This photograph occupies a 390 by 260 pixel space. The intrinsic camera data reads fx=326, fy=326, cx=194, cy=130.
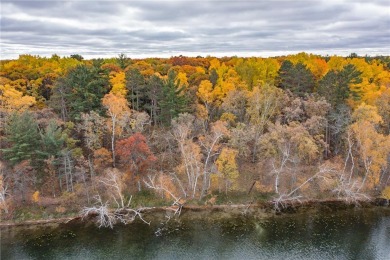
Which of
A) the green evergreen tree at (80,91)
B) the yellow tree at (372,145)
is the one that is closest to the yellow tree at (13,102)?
the green evergreen tree at (80,91)

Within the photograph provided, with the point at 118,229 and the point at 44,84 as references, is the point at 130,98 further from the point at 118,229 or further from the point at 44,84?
the point at 118,229

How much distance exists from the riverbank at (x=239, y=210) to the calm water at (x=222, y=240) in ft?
4.56

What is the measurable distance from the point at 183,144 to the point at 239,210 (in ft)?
35.3

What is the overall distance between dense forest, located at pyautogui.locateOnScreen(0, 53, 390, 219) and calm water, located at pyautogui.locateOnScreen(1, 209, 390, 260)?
3572 millimetres

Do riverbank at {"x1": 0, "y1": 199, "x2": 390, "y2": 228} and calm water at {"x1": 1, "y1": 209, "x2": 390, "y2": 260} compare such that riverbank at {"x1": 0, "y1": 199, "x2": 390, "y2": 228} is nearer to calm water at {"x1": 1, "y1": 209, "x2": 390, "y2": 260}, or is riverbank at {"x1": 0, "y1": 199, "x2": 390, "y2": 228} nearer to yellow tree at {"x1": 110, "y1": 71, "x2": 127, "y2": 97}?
calm water at {"x1": 1, "y1": 209, "x2": 390, "y2": 260}

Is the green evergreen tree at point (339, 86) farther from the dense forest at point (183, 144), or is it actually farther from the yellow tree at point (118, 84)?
the yellow tree at point (118, 84)

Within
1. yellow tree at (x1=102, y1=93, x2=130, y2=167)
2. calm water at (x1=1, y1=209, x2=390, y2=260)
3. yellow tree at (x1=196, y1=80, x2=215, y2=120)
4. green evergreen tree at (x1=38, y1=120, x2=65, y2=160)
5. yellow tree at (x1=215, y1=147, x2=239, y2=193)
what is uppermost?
yellow tree at (x1=196, y1=80, x2=215, y2=120)

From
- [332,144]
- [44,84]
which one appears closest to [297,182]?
[332,144]

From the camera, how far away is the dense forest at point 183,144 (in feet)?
129

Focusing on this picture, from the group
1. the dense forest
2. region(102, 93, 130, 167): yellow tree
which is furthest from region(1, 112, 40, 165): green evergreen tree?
region(102, 93, 130, 167): yellow tree

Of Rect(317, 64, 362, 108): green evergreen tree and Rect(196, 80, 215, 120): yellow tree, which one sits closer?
Rect(317, 64, 362, 108): green evergreen tree

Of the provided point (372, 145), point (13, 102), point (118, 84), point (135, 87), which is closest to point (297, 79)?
point (372, 145)

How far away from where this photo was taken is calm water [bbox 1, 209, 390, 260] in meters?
31.5

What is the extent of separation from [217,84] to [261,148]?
55.4ft
